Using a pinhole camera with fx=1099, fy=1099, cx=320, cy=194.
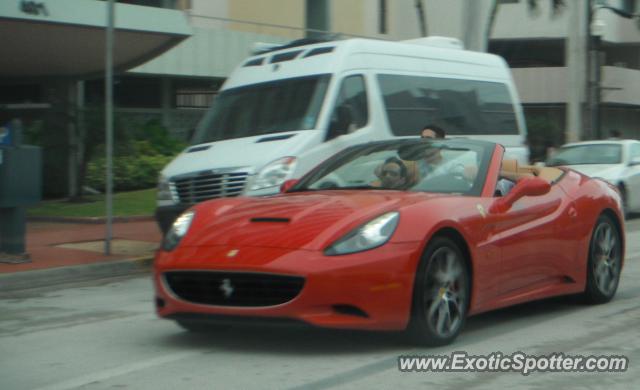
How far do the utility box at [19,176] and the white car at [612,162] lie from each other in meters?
10.8

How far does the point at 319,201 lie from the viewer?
712 cm

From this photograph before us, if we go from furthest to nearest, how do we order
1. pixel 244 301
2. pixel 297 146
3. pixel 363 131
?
1. pixel 363 131
2. pixel 297 146
3. pixel 244 301

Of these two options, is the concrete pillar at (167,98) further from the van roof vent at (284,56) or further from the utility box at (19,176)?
the utility box at (19,176)

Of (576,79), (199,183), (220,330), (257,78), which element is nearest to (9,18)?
(257,78)

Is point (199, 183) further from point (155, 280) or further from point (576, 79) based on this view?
point (576, 79)

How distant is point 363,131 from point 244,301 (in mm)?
6520

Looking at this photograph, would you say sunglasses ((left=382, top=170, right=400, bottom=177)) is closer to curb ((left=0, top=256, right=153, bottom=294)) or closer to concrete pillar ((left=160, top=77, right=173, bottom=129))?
curb ((left=0, top=256, right=153, bottom=294))

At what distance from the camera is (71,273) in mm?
11398

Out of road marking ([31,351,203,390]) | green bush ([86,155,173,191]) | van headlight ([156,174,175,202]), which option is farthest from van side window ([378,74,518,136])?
green bush ([86,155,173,191])

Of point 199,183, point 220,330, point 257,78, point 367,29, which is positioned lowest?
point 220,330

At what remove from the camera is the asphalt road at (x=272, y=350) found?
19.7 feet

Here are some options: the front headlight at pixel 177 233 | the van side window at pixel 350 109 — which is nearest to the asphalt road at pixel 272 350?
the front headlight at pixel 177 233

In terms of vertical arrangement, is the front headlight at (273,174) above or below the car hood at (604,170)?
above

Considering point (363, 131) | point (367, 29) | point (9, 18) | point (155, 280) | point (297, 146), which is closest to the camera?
point (155, 280)
